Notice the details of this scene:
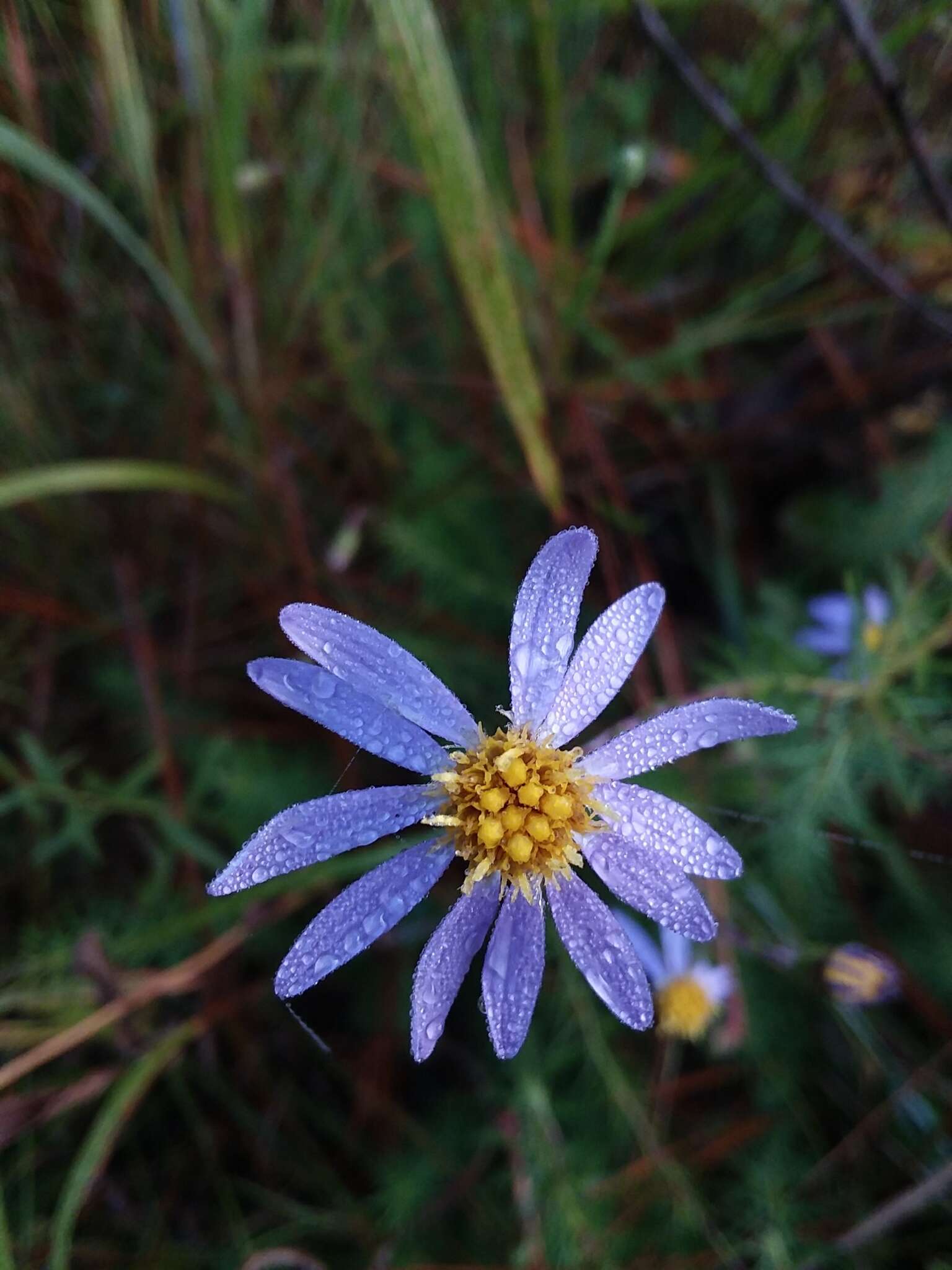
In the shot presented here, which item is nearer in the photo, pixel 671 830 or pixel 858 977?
pixel 671 830

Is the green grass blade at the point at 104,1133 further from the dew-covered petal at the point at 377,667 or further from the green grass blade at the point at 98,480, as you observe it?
the green grass blade at the point at 98,480

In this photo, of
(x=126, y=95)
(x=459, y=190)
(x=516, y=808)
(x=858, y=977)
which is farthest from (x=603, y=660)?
(x=126, y=95)

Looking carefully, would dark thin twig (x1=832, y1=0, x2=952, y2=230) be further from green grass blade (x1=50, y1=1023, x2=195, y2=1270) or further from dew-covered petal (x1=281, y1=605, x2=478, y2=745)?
green grass blade (x1=50, y1=1023, x2=195, y2=1270)

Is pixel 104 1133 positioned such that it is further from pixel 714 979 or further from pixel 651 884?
pixel 714 979

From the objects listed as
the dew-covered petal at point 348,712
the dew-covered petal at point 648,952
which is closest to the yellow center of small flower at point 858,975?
the dew-covered petal at point 648,952

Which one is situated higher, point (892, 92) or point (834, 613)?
point (892, 92)

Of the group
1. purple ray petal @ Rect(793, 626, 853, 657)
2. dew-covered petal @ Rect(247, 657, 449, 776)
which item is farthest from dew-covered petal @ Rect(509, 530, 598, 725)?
purple ray petal @ Rect(793, 626, 853, 657)

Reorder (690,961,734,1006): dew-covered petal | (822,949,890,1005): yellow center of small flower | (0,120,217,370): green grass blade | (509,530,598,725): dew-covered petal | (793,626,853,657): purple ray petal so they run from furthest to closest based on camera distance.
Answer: (793,626,853,657): purple ray petal
(690,961,734,1006): dew-covered petal
(822,949,890,1005): yellow center of small flower
(0,120,217,370): green grass blade
(509,530,598,725): dew-covered petal
